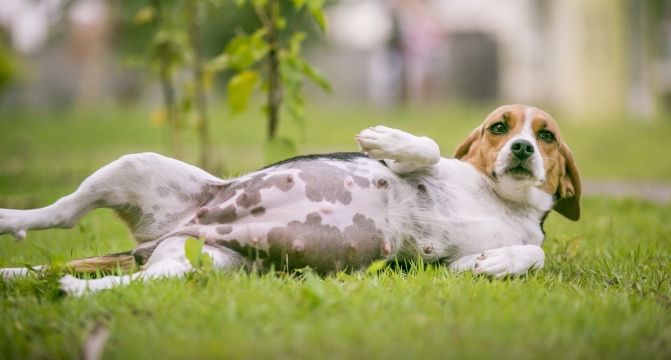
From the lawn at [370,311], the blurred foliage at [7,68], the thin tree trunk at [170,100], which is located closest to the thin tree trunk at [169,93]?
the thin tree trunk at [170,100]

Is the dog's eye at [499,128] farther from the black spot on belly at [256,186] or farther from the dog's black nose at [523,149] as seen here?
the black spot on belly at [256,186]

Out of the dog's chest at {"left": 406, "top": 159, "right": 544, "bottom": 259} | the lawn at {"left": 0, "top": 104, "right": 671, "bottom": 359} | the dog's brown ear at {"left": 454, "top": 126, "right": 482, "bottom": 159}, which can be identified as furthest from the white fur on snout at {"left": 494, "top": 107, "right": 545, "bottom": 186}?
the lawn at {"left": 0, "top": 104, "right": 671, "bottom": 359}

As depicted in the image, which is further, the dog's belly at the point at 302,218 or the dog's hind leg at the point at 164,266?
the dog's belly at the point at 302,218

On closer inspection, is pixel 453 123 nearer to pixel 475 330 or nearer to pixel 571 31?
pixel 571 31

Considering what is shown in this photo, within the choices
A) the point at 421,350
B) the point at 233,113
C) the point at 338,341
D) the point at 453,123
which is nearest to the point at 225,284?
the point at 338,341

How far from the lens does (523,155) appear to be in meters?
3.41

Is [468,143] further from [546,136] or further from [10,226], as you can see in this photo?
[10,226]

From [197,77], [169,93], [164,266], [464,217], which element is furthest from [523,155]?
[169,93]

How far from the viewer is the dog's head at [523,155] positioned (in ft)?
11.3

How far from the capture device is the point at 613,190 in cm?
762

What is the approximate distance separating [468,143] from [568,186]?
55cm

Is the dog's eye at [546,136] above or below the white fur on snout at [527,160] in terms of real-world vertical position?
above

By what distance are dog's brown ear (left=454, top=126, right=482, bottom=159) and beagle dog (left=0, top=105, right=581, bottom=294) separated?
0.11m

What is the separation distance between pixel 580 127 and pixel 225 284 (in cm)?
1086
